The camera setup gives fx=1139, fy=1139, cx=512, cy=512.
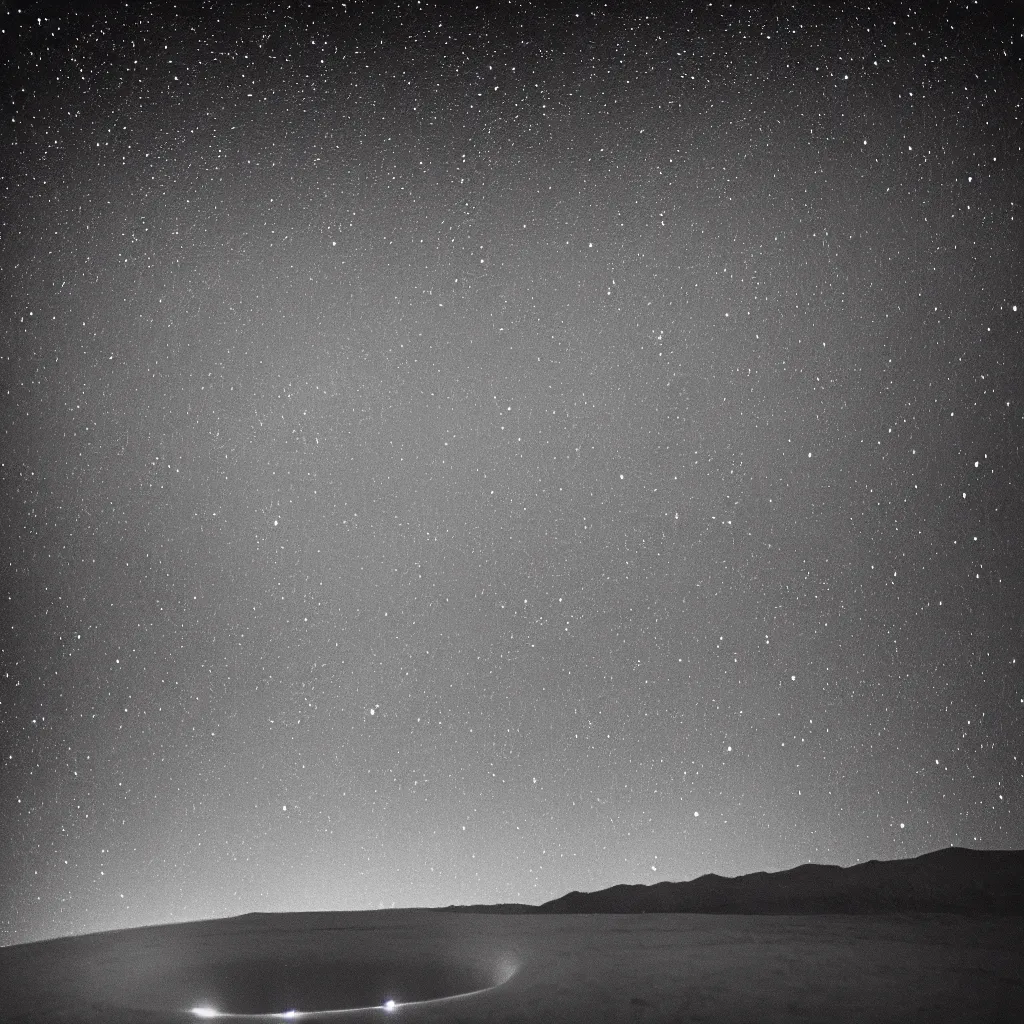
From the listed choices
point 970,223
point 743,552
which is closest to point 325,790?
point 743,552

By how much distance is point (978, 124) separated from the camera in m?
2.62

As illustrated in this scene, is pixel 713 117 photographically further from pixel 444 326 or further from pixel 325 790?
pixel 325 790

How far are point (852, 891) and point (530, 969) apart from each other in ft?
3.15

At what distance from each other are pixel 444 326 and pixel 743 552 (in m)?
0.89

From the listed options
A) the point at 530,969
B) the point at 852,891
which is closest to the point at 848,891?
the point at 852,891

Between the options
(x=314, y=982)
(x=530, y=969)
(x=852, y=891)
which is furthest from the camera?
(x=852, y=891)

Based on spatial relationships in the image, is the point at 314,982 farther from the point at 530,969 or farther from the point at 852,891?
the point at 852,891

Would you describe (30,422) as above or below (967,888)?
above

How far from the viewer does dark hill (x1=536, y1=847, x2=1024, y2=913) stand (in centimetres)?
214

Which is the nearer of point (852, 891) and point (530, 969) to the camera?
point (530, 969)

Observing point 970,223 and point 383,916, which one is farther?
point 970,223

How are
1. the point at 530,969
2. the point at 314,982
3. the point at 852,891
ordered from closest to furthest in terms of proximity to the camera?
the point at 530,969 < the point at 314,982 < the point at 852,891

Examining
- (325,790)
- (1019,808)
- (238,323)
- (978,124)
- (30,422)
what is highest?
(978,124)

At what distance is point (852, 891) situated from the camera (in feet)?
7.20
